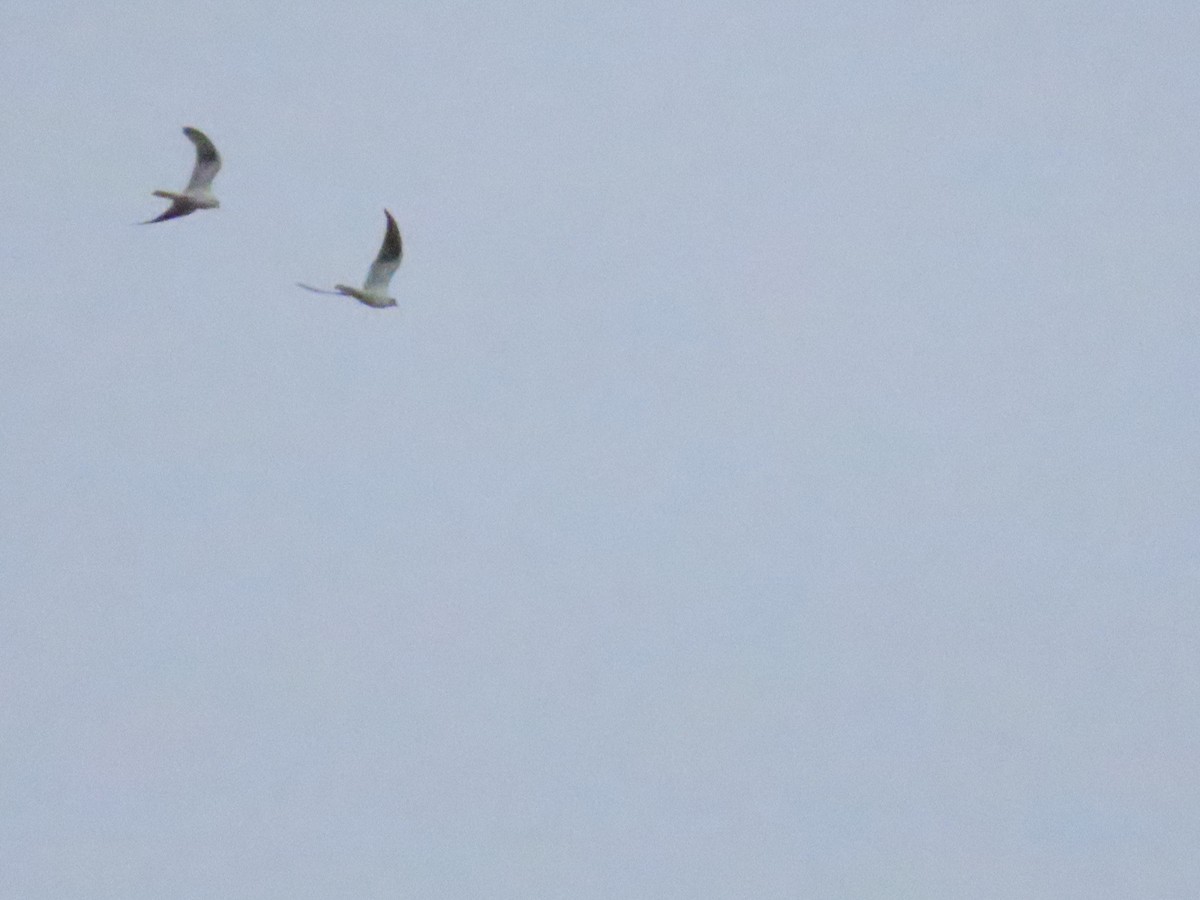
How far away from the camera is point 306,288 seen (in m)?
43.8

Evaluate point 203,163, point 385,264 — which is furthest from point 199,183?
point 385,264

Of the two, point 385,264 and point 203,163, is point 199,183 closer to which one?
point 203,163

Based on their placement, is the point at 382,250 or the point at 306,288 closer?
the point at 306,288

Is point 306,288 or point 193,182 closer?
point 306,288

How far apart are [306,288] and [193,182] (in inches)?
254

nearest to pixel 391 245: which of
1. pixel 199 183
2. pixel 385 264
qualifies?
pixel 385 264

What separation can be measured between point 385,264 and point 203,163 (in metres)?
3.72

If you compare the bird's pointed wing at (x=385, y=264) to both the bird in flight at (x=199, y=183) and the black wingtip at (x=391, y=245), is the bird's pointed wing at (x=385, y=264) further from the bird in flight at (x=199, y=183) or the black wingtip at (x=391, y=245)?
the bird in flight at (x=199, y=183)

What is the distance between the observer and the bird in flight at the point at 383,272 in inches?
1909

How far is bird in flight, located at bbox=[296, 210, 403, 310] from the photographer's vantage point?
48.5 meters

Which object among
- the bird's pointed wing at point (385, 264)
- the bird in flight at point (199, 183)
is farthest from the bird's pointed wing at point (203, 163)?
the bird's pointed wing at point (385, 264)

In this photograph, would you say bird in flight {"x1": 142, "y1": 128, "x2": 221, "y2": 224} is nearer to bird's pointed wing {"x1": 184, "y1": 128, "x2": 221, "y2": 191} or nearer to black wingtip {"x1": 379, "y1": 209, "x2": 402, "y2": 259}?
bird's pointed wing {"x1": 184, "y1": 128, "x2": 221, "y2": 191}

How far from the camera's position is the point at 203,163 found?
49.2 metres

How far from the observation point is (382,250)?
161 feet
